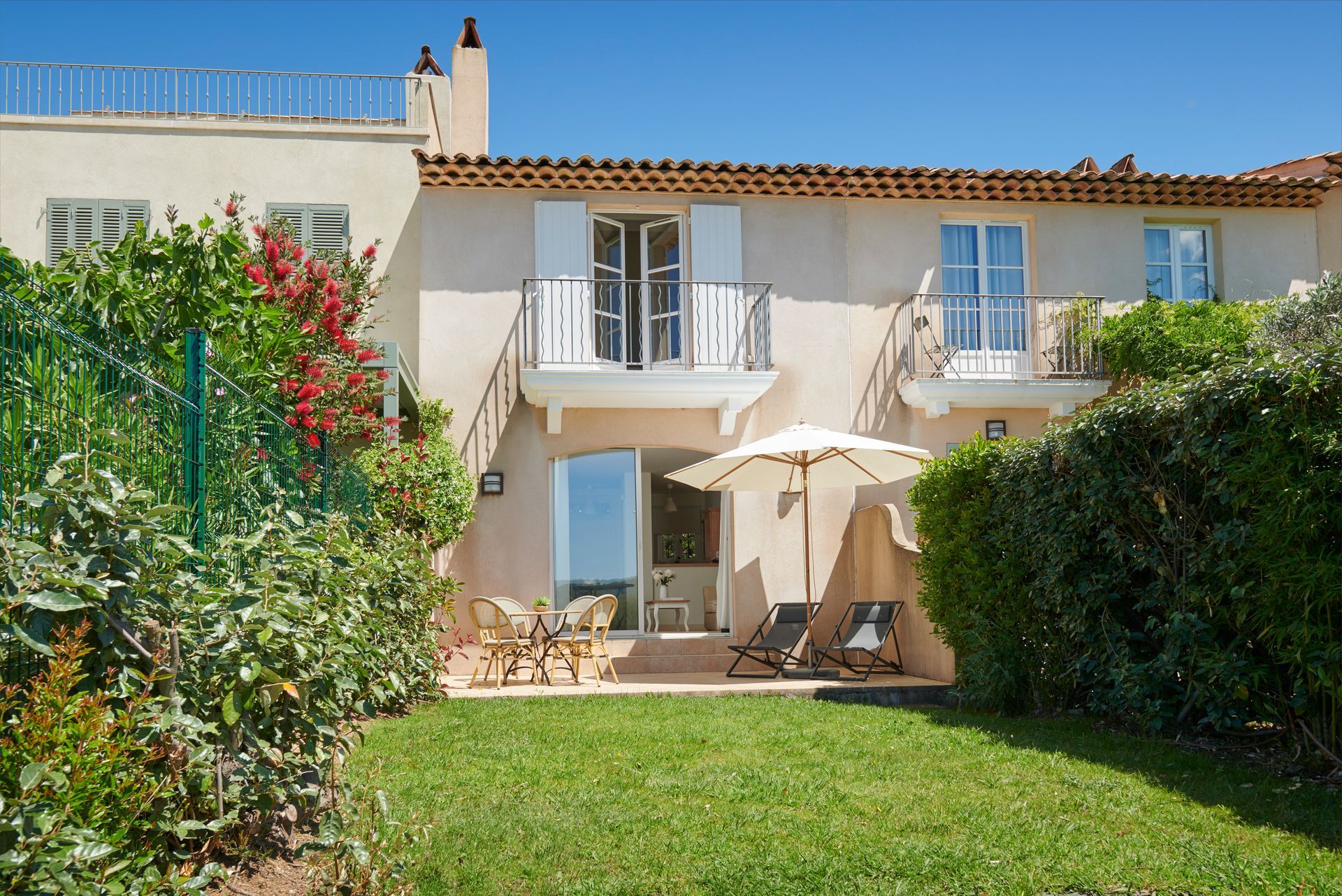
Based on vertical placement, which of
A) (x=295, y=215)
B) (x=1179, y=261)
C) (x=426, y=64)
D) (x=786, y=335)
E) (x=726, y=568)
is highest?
(x=426, y=64)

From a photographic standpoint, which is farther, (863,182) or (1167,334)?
(863,182)

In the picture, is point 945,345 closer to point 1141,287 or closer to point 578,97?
point 1141,287

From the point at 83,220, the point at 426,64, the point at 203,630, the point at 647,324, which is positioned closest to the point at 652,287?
the point at 647,324

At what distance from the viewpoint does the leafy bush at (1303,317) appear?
13.3m

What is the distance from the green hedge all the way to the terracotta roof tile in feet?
19.0

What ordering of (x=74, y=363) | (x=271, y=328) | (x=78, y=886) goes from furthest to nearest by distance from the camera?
(x=271, y=328) → (x=74, y=363) → (x=78, y=886)

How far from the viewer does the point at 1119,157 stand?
16703 millimetres

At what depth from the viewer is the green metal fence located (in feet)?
10.4

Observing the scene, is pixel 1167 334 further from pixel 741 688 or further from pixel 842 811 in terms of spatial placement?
pixel 842 811

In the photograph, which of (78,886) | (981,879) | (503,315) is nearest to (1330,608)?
(981,879)

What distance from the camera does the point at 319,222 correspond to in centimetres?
1378

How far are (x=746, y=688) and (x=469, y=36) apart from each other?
999 centimetres

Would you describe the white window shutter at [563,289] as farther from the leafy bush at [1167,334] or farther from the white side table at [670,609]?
the leafy bush at [1167,334]

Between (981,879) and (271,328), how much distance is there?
19.7 feet
